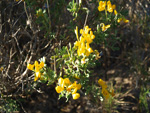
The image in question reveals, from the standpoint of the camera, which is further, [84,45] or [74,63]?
[74,63]

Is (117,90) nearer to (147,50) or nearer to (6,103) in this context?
(147,50)

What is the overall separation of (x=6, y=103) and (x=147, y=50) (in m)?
2.05

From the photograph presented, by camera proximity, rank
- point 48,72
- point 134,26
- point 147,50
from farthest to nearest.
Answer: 1. point 147,50
2. point 134,26
3. point 48,72

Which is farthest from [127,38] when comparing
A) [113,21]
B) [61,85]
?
[61,85]

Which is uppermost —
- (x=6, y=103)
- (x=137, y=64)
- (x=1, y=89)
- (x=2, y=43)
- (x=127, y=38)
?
(x=127, y=38)

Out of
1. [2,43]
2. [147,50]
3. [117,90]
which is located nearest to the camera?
[2,43]

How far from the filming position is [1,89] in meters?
1.97

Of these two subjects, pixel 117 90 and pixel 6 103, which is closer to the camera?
pixel 6 103

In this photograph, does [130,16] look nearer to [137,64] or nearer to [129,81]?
[137,64]

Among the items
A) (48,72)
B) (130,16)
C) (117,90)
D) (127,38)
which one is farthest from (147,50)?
(48,72)

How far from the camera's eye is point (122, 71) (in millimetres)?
2979

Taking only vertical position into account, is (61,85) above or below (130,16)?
below

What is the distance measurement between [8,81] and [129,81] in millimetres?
1599

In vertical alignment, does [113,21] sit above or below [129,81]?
above
